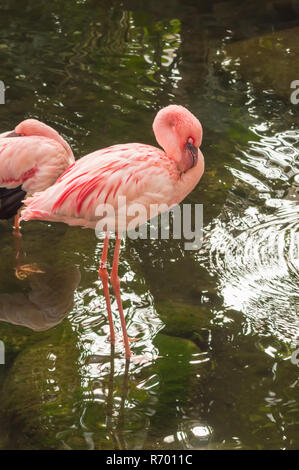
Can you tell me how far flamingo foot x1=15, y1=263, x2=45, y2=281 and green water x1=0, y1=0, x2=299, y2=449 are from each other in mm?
40

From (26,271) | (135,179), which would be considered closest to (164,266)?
(26,271)

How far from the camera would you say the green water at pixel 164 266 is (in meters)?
3.60

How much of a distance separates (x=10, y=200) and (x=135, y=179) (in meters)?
1.28

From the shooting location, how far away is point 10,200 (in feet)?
15.7

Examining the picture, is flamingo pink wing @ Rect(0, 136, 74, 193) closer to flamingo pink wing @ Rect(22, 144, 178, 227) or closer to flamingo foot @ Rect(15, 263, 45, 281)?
flamingo foot @ Rect(15, 263, 45, 281)

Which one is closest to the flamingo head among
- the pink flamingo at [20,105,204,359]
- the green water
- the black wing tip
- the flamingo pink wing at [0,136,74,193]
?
the pink flamingo at [20,105,204,359]

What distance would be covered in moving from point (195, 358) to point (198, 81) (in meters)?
3.64

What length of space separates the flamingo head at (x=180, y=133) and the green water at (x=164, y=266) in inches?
37.8

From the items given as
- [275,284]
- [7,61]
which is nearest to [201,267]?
[275,284]

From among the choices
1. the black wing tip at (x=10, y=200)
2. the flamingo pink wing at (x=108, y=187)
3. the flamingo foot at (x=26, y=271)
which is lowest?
the flamingo foot at (x=26, y=271)

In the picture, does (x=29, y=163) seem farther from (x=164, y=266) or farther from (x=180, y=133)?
(x=180, y=133)

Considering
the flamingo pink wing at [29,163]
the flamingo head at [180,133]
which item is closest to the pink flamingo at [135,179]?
the flamingo head at [180,133]

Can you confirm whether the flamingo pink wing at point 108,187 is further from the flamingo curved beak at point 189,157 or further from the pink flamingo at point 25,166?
the pink flamingo at point 25,166

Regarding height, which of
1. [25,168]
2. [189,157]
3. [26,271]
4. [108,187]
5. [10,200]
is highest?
[189,157]
